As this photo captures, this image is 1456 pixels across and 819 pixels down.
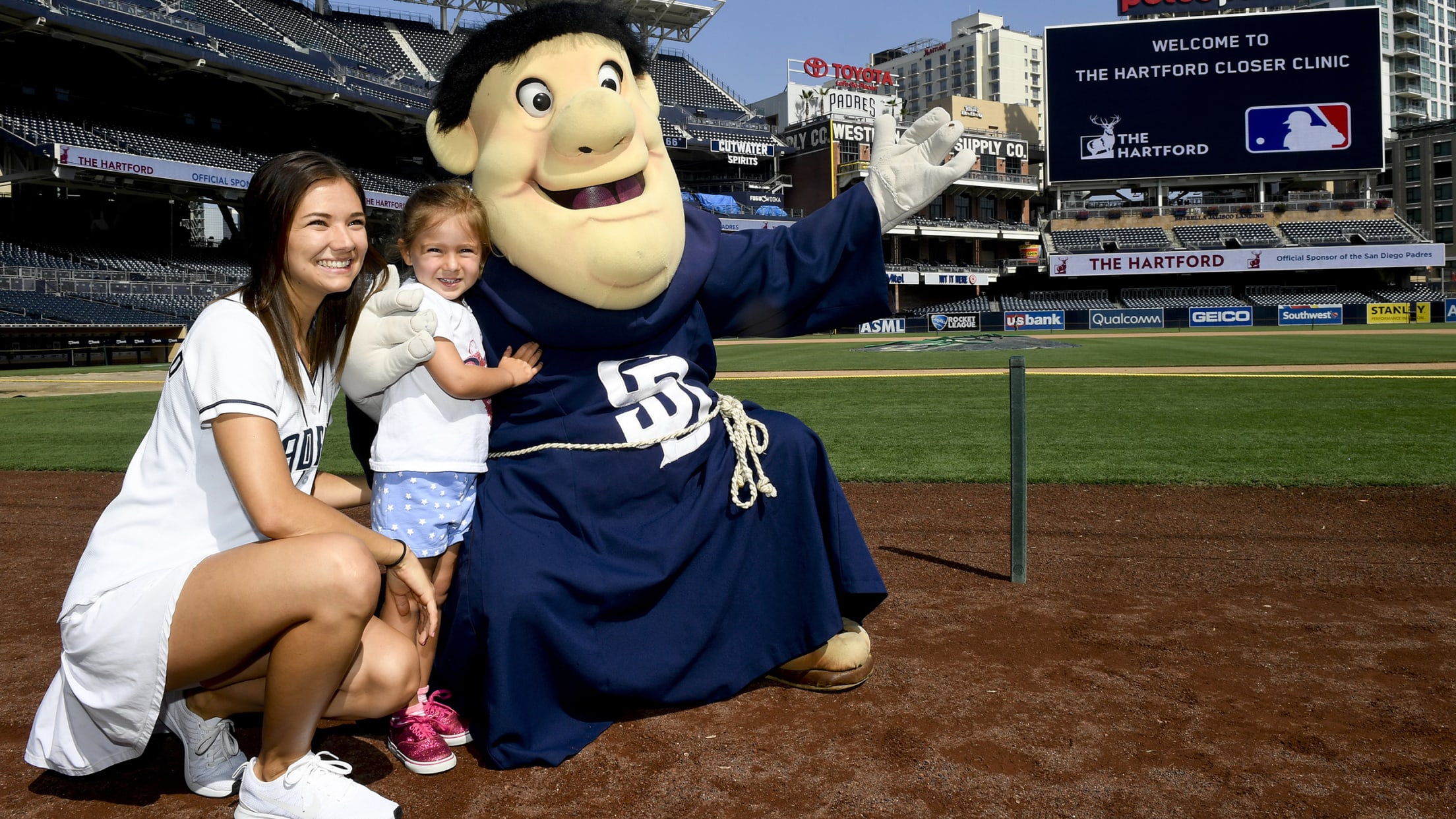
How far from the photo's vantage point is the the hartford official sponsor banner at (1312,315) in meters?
36.3

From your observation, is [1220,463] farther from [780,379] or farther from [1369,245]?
[1369,245]

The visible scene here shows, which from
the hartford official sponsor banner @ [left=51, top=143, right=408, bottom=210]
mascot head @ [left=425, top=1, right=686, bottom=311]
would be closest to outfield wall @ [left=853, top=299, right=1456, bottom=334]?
the hartford official sponsor banner @ [left=51, top=143, right=408, bottom=210]

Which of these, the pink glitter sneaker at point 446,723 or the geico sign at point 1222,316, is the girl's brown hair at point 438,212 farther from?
the geico sign at point 1222,316

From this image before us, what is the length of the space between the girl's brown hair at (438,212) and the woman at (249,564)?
1.15 feet

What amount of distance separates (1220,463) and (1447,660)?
12.8 feet

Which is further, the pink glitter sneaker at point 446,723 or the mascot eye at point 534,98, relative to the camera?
the mascot eye at point 534,98

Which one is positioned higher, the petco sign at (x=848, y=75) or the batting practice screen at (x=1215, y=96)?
the petco sign at (x=848, y=75)

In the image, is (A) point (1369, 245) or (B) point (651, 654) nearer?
(B) point (651, 654)

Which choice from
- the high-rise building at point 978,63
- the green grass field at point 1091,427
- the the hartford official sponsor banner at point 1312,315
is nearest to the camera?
the green grass field at point 1091,427

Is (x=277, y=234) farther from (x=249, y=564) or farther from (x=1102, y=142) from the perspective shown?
(x=1102, y=142)

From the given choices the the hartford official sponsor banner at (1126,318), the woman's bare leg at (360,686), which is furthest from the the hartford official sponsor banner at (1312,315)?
the woman's bare leg at (360,686)

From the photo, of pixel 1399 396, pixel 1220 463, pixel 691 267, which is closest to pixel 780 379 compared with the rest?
pixel 1399 396

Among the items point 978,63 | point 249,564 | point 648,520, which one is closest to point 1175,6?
point 648,520

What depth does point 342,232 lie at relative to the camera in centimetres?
224
